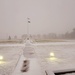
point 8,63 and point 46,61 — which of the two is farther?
point 46,61

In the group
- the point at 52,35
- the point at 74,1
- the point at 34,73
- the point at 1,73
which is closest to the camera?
the point at 34,73

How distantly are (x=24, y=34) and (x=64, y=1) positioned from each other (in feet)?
70.2

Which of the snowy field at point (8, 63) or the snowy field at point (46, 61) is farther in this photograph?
the snowy field at point (46, 61)

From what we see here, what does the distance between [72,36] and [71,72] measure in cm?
4541

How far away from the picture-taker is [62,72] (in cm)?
412

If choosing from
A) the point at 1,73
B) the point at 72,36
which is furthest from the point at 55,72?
the point at 72,36

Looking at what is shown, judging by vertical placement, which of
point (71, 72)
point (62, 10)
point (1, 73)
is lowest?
point (1, 73)

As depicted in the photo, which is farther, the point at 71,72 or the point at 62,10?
the point at 62,10

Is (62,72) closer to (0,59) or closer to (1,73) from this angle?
(1,73)

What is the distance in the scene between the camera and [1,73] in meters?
5.65

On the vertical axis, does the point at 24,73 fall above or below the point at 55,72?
below

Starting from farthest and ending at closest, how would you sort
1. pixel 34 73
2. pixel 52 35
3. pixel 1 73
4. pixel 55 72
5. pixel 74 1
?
pixel 74 1 → pixel 52 35 → pixel 1 73 → pixel 34 73 → pixel 55 72

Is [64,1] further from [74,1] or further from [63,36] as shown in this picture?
[63,36]

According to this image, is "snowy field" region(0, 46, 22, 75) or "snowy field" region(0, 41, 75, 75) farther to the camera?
"snowy field" region(0, 41, 75, 75)
